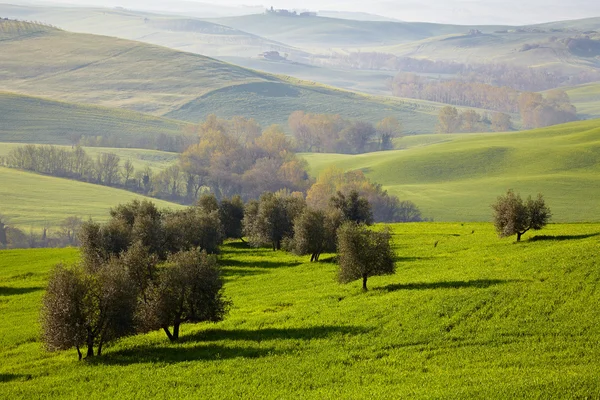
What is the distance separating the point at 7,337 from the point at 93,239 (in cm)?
2356

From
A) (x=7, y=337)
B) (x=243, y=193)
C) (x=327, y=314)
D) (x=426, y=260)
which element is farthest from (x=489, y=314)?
(x=243, y=193)

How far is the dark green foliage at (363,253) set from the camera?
180 ft

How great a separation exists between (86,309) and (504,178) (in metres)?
148

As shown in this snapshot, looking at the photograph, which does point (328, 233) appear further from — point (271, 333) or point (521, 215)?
point (271, 333)

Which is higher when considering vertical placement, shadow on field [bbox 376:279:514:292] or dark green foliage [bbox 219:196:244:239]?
dark green foliage [bbox 219:196:244:239]

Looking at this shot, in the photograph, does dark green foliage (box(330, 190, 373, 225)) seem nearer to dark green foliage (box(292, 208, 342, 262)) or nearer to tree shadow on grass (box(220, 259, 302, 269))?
dark green foliage (box(292, 208, 342, 262))

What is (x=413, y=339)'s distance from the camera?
131 ft

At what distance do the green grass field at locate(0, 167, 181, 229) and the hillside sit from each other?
6597cm

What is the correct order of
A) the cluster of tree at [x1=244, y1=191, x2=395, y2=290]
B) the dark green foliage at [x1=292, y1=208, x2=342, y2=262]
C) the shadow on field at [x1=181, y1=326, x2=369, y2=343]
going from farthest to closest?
the dark green foliage at [x1=292, y1=208, x2=342, y2=262] → the cluster of tree at [x1=244, y1=191, x2=395, y2=290] → the shadow on field at [x1=181, y1=326, x2=369, y2=343]

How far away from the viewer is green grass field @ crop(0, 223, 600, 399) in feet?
109

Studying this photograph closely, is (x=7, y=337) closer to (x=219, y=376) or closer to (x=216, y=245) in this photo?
(x=219, y=376)

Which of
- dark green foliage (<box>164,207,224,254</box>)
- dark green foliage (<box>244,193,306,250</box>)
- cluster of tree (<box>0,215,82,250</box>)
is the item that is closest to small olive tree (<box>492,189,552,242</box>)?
dark green foliage (<box>244,193,306,250</box>)

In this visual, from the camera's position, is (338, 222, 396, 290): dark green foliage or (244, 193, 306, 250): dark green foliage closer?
(338, 222, 396, 290): dark green foliage

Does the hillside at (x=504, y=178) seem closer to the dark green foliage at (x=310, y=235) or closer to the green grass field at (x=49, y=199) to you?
the green grass field at (x=49, y=199)
